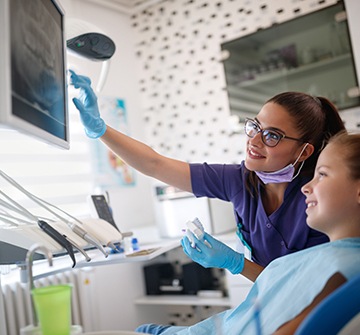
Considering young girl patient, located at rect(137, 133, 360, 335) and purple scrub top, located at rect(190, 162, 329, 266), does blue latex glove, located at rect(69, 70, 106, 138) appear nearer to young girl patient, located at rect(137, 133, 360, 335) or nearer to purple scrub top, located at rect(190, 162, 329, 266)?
purple scrub top, located at rect(190, 162, 329, 266)

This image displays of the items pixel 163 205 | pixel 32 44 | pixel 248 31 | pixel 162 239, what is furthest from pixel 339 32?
pixel 32 44

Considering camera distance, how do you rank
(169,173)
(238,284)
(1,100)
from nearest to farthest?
(1,100) < (169,173) < (238,284)

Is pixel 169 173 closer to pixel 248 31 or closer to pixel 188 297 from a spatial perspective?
pixel 188 297

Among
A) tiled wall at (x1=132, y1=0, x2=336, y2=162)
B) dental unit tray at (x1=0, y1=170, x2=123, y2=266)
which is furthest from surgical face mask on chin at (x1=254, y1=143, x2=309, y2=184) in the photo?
tiled wall at (x1=132, y1=0, x2=336, y2=162)

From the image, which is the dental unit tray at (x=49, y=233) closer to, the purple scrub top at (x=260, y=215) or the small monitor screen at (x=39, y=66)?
the small monitor screen at (x=39, y=66)

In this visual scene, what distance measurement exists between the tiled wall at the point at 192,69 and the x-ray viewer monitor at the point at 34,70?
6.38 ft

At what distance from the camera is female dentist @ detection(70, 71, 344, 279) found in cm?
139

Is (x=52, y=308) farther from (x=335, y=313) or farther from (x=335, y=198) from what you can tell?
(x=335, y=198)

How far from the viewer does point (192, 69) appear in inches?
124

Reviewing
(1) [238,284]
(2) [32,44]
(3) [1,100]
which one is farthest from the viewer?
(1) [238,284]

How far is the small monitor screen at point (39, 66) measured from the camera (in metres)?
0.80

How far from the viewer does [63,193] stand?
259 centimetres

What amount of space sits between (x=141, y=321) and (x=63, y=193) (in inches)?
39.7

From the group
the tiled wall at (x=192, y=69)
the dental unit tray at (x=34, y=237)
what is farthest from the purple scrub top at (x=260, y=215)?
the tiled wall at (x=192, y=69)
